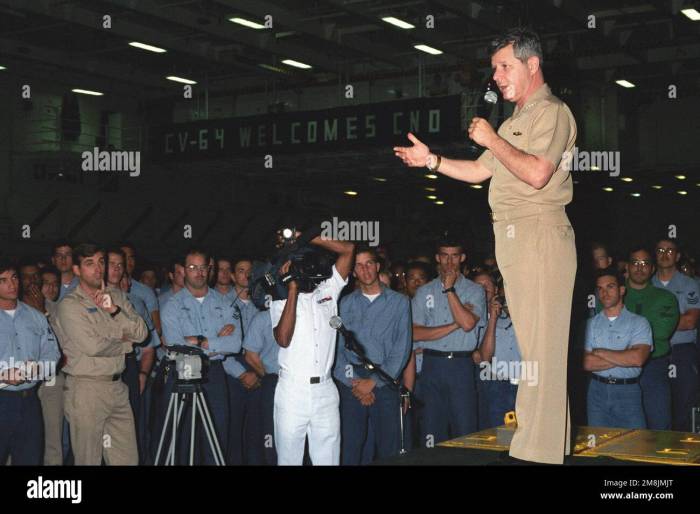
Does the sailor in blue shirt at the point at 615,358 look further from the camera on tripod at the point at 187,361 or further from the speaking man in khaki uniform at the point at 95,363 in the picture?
the speaking man in khaki uniform at the point at 95,363

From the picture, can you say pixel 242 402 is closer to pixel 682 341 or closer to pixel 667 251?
pixel 682 341

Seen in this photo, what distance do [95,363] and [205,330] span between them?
3.84ft

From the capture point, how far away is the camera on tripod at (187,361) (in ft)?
19.9

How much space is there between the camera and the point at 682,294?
7832 millimetres

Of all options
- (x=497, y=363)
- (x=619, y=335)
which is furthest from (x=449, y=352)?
(x=619, y=335)

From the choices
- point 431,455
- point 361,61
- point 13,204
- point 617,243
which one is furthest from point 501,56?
point 617,243

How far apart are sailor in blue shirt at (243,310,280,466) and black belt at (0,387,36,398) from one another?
5.51 ft

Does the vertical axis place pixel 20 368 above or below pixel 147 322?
below

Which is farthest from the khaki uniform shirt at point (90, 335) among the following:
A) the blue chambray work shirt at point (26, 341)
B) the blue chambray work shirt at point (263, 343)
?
the blue chambray work shirt at point (263, 343)

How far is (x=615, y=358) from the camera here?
6.09 metres

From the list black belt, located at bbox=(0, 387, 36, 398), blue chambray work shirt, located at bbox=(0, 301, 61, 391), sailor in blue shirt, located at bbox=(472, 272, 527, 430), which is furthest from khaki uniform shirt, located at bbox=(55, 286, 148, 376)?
sailor in blue shirt, located at bbox=(472, 272, 527, 430)

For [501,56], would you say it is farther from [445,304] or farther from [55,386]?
[55,386]

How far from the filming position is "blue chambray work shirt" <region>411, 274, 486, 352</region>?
6.89 metres

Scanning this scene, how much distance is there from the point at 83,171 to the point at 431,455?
15.8 metres
